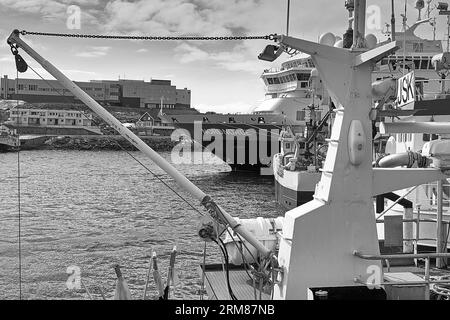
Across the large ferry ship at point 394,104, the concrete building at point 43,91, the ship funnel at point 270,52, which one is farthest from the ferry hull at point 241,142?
the concrete building at point 43,91

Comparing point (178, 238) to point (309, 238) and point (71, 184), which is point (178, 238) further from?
point (71, 184)

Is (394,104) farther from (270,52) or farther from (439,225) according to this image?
(270,52)

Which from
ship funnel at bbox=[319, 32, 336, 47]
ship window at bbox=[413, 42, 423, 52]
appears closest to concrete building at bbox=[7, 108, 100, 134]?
ship window at bbox=[413, 42, 423, 52]

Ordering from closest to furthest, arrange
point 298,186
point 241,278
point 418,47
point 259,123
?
point 241,278, point 298,186, point 418,47, point 259,123

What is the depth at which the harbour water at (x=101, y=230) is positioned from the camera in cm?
1866

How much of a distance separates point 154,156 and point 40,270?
44.6 feet

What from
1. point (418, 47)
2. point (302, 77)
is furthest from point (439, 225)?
point (302, 77)

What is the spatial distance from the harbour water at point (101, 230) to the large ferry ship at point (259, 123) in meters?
7.76

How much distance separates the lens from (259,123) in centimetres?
6538

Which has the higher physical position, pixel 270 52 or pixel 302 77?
pixel 302 77

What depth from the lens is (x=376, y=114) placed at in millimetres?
7496

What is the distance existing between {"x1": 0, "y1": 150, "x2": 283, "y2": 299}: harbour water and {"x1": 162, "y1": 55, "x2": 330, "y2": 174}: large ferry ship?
306 inches

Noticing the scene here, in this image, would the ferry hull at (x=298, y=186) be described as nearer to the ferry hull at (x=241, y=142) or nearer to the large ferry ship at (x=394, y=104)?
the large ferry ship at (x=394, y=104)

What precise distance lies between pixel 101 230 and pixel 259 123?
38938mm
